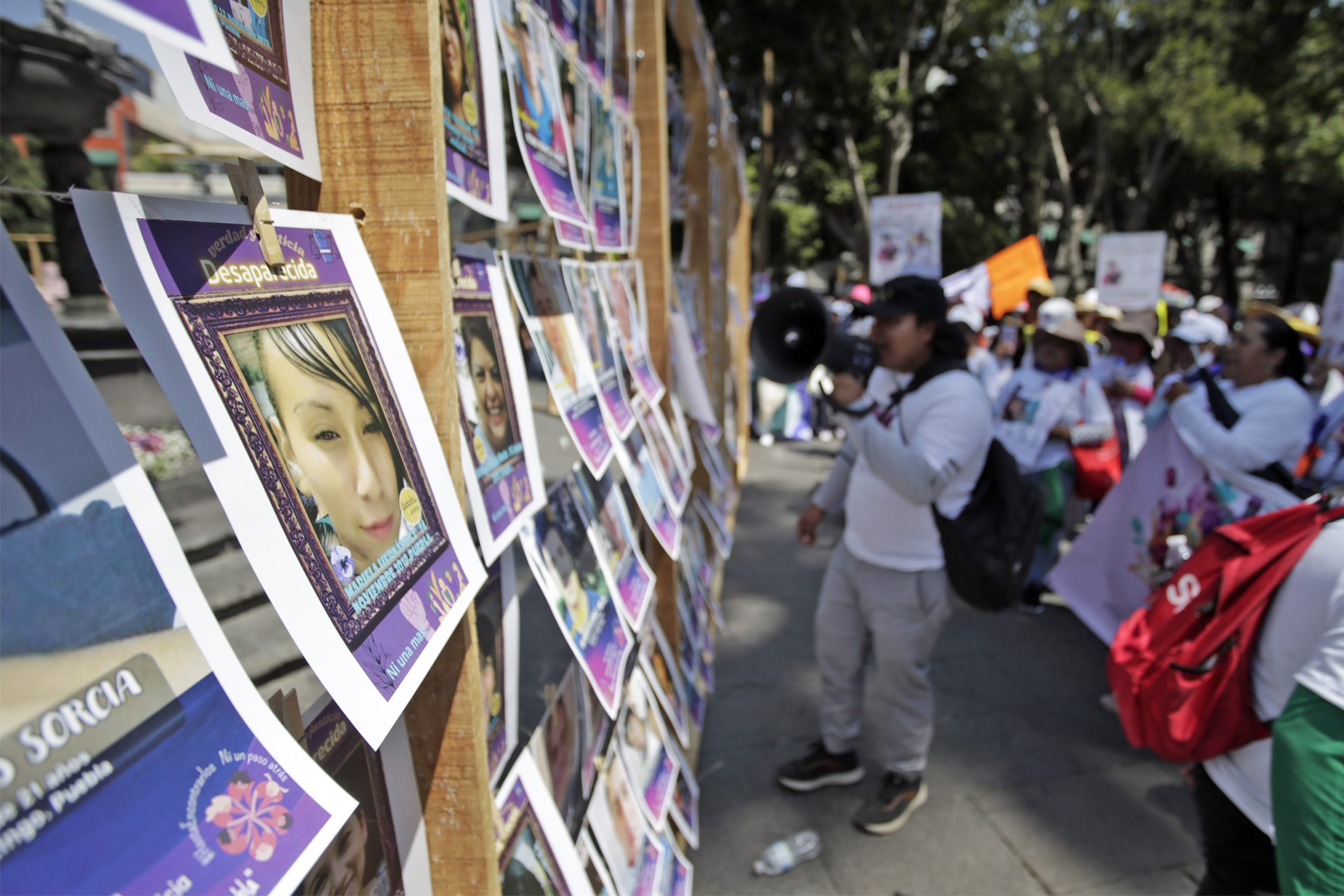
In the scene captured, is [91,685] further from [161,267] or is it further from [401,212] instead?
[401,212]

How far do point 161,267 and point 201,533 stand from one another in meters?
3.72

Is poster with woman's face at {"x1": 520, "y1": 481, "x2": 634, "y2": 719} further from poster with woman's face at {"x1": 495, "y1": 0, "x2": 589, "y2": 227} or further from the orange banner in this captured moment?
the orange banner

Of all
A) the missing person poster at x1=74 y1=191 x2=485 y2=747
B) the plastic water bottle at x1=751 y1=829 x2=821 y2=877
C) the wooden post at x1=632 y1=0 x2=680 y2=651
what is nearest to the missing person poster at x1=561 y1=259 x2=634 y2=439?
the wooden post at x1=632 y1=0 x2=680 y2=651

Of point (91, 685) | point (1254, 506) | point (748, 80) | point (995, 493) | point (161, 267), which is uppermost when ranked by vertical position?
point (748, 80)

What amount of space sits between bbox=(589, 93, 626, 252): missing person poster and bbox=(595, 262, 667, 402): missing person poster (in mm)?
70

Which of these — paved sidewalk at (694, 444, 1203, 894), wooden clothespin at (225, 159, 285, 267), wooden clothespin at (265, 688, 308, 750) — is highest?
wooden clothespin at (225, 159, 285, 267)

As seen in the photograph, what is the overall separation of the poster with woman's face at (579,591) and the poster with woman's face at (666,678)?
68cm

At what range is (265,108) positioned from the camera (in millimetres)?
717

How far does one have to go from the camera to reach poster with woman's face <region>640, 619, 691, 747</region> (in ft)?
7.39

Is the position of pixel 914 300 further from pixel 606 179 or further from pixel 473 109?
pixel 473 109

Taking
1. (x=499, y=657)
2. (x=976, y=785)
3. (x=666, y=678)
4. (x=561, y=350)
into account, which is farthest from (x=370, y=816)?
(x=976, y=785)

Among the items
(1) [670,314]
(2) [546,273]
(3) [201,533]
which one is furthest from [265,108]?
(3) [201,533]

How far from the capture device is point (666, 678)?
2.60 metres

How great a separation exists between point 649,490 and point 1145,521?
121 inches
